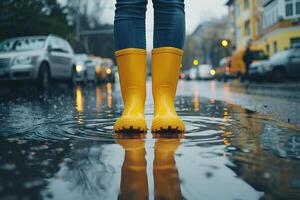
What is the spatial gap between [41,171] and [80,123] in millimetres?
1503

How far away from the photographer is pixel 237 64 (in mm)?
28016

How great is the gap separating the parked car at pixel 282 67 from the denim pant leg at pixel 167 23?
14.7 m

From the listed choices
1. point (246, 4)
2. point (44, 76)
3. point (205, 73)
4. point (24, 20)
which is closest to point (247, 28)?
point (246, 4)

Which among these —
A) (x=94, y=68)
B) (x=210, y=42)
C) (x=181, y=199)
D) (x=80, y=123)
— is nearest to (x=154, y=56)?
(x=80, y=123)

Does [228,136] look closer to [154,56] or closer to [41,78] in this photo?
[154,56]

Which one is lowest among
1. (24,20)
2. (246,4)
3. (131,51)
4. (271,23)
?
(131,51)

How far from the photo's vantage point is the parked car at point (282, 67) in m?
17.0

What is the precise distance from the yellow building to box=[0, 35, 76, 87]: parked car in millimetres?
21136

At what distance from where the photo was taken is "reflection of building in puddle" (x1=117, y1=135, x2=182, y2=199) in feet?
4.52

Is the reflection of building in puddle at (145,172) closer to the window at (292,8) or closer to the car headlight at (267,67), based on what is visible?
the car headlight at (267,67)

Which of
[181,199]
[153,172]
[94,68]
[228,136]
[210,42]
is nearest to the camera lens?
[181,199]

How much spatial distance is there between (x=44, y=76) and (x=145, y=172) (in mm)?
10159

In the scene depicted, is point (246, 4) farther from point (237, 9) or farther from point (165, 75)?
point (165, 75)

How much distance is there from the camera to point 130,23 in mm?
3004
